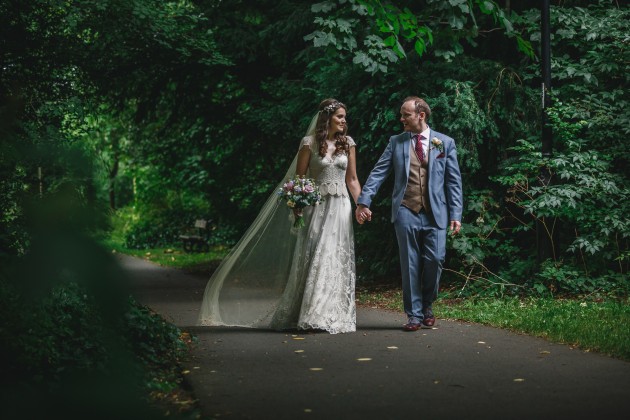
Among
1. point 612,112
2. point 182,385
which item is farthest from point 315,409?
point 612,112

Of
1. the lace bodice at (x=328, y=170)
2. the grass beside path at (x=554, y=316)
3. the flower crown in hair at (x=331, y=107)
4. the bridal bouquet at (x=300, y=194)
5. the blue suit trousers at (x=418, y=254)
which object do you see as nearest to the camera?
the grass beside path at (x=554, y=316)

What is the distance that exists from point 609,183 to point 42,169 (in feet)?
32.1

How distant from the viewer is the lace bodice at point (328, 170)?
28.0 feet

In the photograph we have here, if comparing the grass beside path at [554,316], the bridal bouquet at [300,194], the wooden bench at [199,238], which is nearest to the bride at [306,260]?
the bridal bouquet at [300,194]

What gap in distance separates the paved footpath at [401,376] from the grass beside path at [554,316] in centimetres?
25

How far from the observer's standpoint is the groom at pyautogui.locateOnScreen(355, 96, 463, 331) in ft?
26.0

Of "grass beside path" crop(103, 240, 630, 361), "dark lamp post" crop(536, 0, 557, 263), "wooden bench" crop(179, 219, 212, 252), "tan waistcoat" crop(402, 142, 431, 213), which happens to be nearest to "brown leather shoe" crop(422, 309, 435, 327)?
"grass beside path" crop(103, 240, 630, 361)

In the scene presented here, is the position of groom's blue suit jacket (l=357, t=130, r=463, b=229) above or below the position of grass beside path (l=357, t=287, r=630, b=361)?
above

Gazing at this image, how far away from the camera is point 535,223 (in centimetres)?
1163

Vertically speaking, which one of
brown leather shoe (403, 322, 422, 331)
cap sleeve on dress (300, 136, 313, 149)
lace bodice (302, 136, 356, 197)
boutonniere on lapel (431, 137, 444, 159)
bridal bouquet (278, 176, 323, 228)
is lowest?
brown leather shoe (403, 322, 422, 331)

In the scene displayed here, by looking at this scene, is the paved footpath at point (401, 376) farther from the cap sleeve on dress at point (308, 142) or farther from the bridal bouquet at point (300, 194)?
the cap sleeve on dress at point (308, 142)

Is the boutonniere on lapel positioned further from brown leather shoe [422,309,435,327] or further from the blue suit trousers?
brown leather shoe [422,309,435,327]

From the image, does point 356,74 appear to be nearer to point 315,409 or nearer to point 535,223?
point 535,223

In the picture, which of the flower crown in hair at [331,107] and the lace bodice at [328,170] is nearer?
the flower crown in hair at [331,107]
